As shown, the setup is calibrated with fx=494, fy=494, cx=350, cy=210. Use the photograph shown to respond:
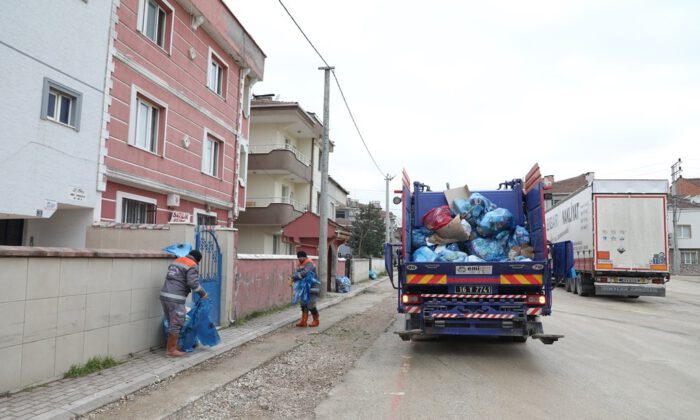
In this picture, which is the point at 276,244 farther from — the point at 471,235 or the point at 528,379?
the point at 528,379

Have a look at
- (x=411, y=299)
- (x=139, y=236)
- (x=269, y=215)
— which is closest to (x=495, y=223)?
(x=411, y=299)

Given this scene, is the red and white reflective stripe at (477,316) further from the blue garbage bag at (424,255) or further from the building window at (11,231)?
the building window at (11,231)

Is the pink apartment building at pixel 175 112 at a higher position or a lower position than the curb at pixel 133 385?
higher

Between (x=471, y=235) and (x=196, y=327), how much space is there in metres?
4.78

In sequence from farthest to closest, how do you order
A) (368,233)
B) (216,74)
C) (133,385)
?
(368,233) < (216,74) < (133,385)

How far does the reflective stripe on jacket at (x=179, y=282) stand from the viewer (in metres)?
7.25

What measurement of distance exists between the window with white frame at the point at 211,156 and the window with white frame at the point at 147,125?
2.36 metres

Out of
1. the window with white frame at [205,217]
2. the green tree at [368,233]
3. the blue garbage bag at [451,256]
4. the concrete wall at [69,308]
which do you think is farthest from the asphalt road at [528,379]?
the green tree at [368,233]

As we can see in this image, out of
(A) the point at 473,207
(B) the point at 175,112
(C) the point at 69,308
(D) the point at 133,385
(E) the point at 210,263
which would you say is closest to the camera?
(D) the point at 133,385

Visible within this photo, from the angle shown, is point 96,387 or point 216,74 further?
point 216,74

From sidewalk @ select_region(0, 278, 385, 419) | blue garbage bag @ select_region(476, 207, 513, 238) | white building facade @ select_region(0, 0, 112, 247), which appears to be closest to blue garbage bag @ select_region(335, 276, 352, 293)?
white building facade @ select_region(0, 0, 112, 247)

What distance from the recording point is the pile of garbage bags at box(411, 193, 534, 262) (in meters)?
8.20

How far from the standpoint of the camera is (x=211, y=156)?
661 inches

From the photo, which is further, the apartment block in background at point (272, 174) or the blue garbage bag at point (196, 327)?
the apartment block in background at point (272, 174)
